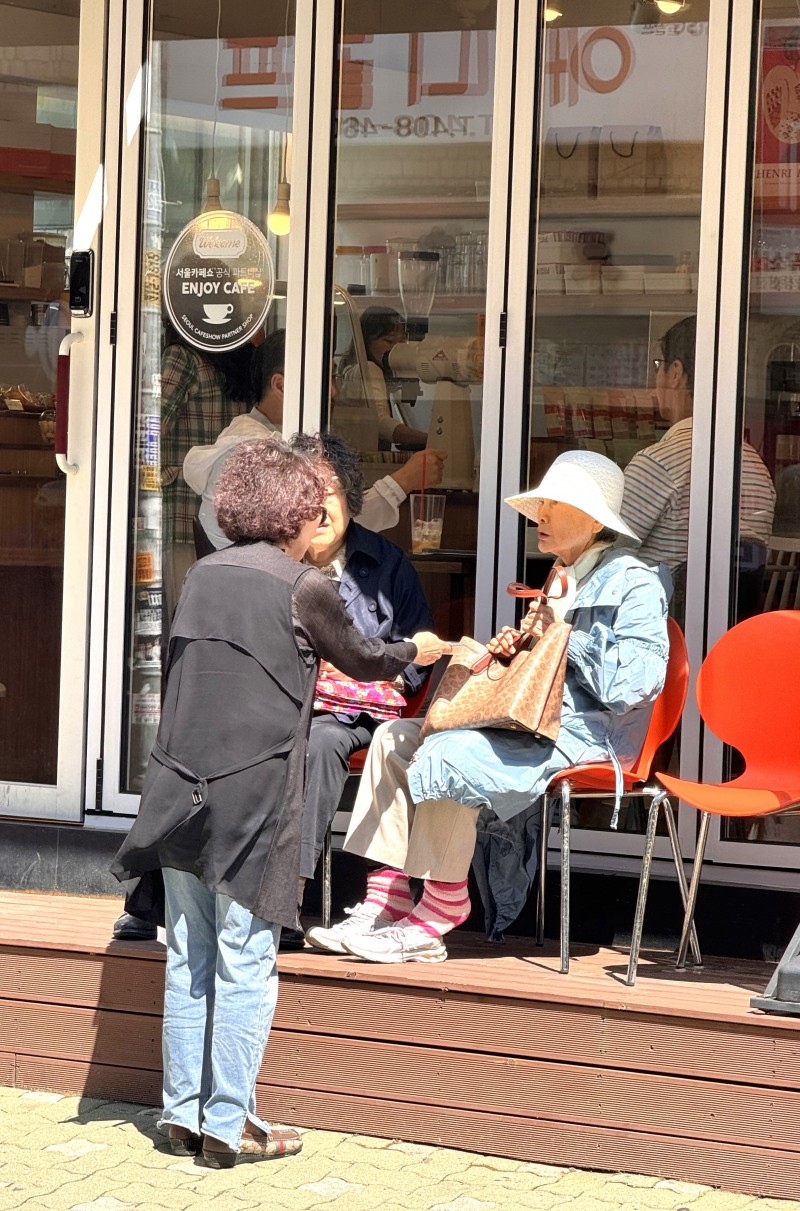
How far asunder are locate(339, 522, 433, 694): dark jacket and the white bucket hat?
0.41 m

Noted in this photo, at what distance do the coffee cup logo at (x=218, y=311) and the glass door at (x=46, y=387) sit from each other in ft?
1.15

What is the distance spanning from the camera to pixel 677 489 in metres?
4.48

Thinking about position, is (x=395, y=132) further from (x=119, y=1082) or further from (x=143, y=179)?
(x=119, y=1082)

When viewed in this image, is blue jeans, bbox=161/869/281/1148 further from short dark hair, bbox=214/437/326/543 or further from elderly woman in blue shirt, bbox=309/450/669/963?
short dark hair, bbox=214/437/326/543

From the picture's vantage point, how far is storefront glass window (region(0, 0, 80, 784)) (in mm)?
5039

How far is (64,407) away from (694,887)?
2332mm

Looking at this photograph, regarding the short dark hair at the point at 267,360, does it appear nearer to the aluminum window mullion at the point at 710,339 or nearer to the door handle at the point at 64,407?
the door handle at the point at 64,407

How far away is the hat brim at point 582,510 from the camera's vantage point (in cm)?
407

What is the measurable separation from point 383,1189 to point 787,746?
149cm

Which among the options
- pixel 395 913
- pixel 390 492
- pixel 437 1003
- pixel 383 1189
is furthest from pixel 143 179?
pixel 383 1189

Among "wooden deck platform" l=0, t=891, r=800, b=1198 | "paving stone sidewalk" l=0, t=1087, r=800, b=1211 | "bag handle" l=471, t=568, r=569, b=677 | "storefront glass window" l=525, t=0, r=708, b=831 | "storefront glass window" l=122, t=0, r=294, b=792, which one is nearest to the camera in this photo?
"paving stone sidewalk" l=0, t=1087, r=800, b=1211

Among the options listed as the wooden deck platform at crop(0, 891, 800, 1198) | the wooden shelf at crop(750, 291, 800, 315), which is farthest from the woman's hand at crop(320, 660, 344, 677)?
the wooden shelf at crop(750, 291, 800, 315)

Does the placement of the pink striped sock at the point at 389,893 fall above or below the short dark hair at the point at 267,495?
below

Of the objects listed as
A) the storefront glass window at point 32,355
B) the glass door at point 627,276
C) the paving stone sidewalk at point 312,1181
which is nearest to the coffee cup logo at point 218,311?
the storefront glass window at point 32,355
